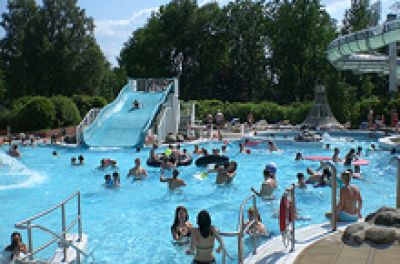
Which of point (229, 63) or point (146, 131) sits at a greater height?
point (229, 63)

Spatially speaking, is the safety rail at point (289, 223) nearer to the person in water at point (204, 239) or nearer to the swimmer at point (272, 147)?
the person in water at point (204, 239)

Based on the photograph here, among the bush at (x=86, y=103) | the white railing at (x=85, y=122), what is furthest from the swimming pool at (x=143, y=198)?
the bush at (x=86, y=103)

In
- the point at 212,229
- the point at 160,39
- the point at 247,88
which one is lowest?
the point at 212,229

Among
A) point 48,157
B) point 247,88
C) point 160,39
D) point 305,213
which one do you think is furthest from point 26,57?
point 305,213

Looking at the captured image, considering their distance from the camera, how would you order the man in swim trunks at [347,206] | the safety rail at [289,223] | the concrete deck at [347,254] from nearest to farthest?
the concrete deck at [347,254] < the safety rail at [289,223] < the man in swim trunks at [347,206]

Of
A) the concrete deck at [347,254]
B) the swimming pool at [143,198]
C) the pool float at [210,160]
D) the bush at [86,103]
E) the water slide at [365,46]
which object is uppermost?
the water slide at [365,46]

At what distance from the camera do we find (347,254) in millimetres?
5582

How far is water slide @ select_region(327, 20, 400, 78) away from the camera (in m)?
19.2

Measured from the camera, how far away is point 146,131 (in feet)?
70.0

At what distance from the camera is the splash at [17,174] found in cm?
1436

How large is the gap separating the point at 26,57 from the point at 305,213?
38.6 metres

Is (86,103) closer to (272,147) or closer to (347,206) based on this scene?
(272,147)

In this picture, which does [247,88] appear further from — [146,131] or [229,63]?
[146,131]

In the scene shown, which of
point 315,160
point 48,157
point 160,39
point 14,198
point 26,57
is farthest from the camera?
point 160,39
